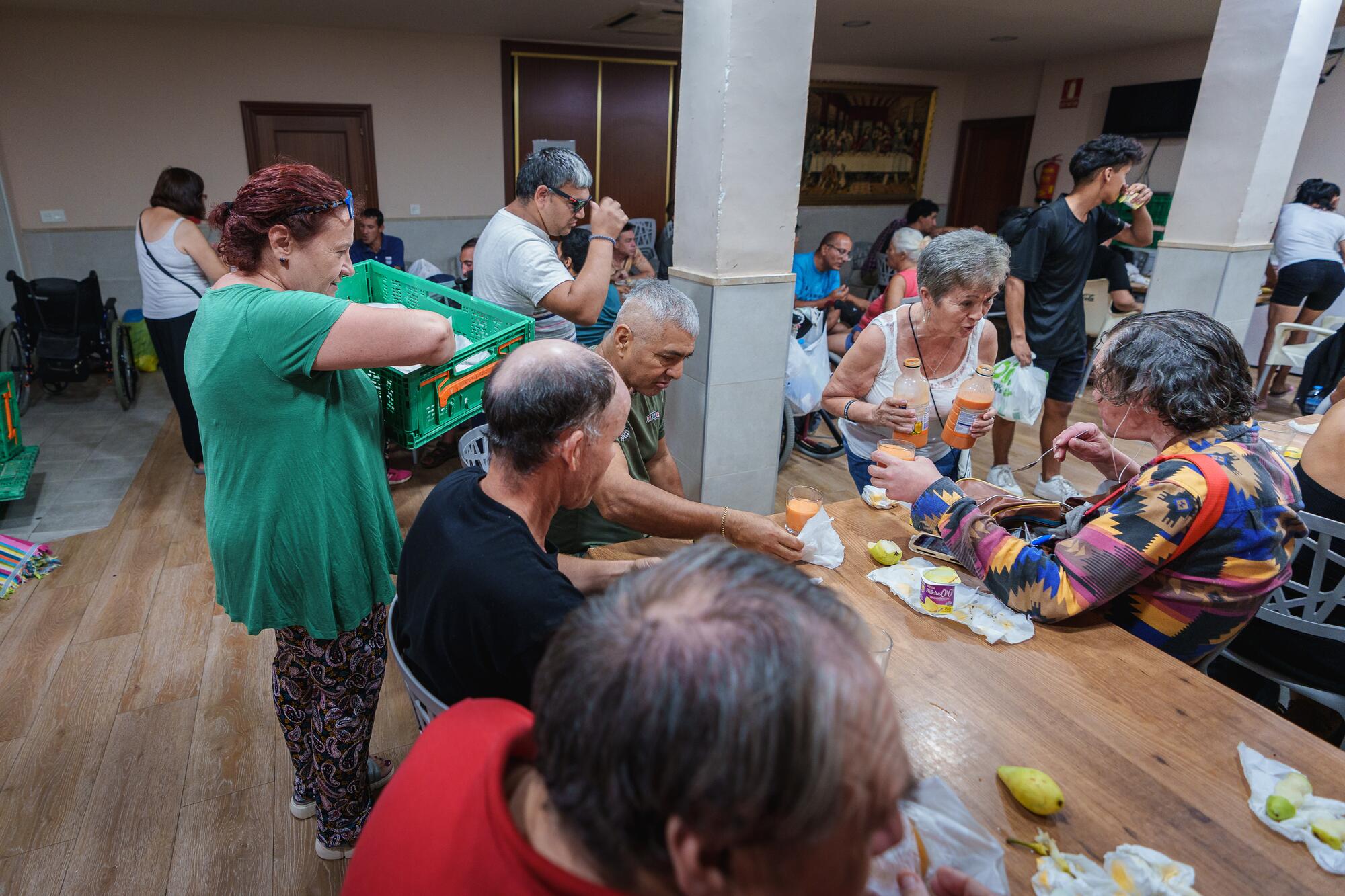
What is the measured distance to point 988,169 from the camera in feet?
29.5

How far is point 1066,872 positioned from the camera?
903 millimetres

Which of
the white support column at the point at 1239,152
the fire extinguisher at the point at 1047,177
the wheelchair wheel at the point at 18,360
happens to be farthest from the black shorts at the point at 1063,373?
the wheelchair wheel at the point at 18,360

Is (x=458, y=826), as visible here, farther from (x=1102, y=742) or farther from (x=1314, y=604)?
(x=1314, y=604)

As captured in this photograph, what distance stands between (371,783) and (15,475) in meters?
2.58

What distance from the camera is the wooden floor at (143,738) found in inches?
67.8

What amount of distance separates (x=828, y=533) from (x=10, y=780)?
86.7 inches

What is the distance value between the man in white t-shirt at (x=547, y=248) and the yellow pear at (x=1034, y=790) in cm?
181

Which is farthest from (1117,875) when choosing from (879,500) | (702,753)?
(879,500)

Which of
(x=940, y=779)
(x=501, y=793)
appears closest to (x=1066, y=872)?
(x=940, y=779)

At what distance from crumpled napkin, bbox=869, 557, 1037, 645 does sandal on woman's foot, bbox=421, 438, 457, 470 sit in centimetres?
315

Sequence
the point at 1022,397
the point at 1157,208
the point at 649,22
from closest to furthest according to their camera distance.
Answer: the point at 1022,397, the point at 649,22, the point at 1157,208

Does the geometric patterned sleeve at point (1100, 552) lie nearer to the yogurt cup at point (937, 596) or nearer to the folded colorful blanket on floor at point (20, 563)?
the yogurt cup at point (937, 596)

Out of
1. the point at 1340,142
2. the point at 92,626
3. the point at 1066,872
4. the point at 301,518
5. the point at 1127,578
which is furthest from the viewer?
the point at 1340,142

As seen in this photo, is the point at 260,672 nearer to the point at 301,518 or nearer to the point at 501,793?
the point at 301,518
